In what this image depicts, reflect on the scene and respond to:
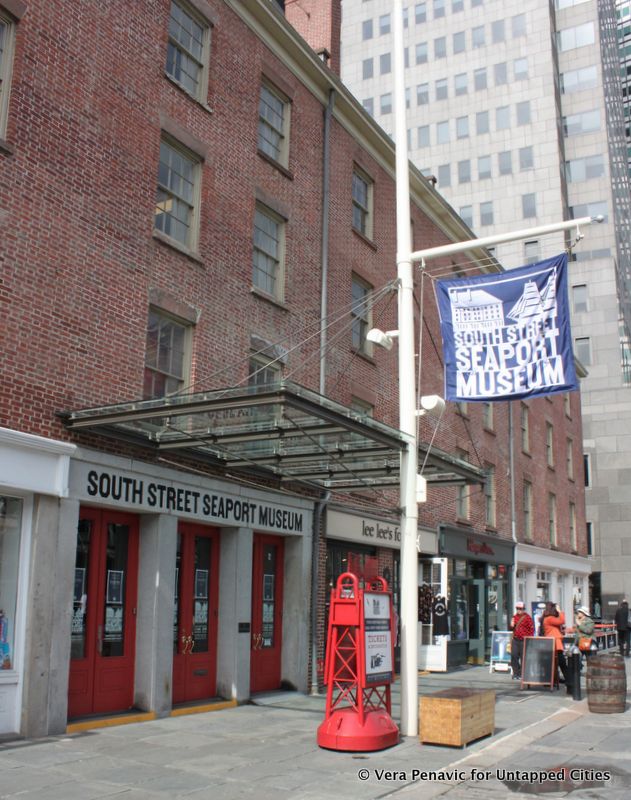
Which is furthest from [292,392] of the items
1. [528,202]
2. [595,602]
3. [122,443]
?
[528,202]

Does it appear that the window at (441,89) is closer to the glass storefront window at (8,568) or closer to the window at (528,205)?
the window at (528,205)

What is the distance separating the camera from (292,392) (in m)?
10.4

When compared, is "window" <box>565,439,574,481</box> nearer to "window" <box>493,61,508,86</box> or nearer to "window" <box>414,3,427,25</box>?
"window" <box>493,61,508,86</box>

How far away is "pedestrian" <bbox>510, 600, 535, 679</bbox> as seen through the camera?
61.8 feet

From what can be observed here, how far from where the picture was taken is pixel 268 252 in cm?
1730

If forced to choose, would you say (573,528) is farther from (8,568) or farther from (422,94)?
(422,94)

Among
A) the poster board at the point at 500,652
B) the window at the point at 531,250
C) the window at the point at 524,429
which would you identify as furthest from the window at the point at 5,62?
the window at the point at 531,250

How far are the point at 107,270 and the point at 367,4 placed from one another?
70.9 meters

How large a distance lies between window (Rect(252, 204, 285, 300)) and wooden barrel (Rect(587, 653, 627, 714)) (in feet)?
29.7

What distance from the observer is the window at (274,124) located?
17.6 meters

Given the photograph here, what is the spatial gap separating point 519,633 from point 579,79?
64830 mm

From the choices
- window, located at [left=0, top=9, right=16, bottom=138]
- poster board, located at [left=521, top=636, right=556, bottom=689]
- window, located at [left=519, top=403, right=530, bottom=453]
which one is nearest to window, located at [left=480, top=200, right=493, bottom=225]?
window, located at [left=519, top=403, right=530, bottom=453]

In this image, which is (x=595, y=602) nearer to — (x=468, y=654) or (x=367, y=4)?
(x=468, y=654)

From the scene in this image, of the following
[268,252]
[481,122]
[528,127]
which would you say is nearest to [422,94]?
[481,122]
